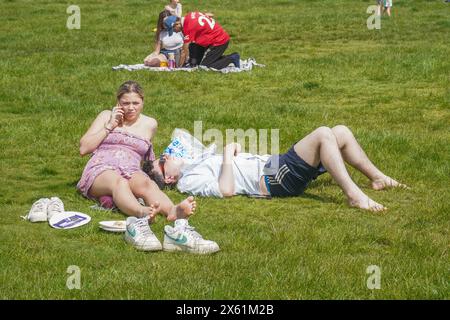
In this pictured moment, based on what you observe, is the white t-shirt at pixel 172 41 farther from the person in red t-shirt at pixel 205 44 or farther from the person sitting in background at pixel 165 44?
the person in red t-shirt at pixel 205 44

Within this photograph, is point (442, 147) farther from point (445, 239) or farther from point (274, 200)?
point (445, 239)

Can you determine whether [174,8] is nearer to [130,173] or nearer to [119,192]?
[130,173]

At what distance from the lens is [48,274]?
21.3 feet

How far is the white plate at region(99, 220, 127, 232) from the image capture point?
7.61 m

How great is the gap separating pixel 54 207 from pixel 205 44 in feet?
30.2

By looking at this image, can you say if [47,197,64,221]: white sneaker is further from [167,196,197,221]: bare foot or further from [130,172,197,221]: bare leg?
[167,196,197,221]: bare foot

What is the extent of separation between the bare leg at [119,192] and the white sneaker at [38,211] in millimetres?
549

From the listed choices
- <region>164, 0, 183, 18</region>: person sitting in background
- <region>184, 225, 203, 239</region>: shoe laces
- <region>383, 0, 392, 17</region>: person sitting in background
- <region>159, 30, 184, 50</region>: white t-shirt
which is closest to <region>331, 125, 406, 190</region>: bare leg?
<region>184, 225, 203, 239</region>: shoe laces

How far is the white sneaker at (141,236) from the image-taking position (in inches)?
280

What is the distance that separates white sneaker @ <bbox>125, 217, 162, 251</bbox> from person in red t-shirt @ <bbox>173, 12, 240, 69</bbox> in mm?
9912

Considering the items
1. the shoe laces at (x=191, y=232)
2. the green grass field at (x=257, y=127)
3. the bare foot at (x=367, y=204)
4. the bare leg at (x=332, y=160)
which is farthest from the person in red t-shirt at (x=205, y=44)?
the shoe laces at (x=191, y=232)

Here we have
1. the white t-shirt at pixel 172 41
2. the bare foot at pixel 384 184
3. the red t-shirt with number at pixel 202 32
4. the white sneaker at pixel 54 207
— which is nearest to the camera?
the white sneaker at pixel 54 207

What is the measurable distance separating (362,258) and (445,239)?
89 cm

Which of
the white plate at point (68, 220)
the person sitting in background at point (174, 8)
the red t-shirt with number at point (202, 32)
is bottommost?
the white plate at point (68, 220)
